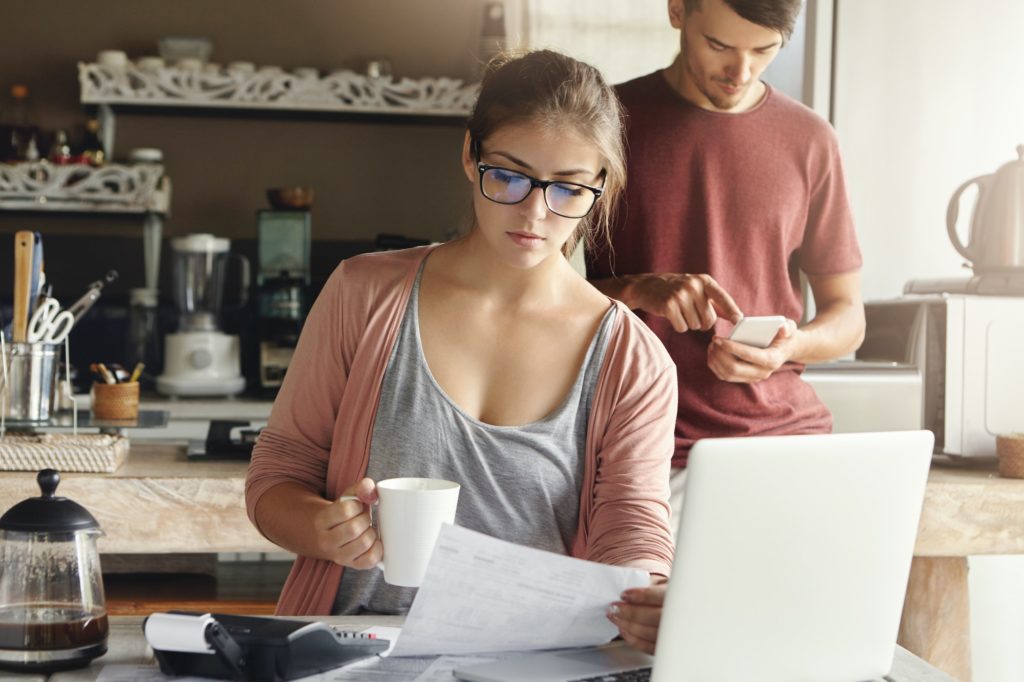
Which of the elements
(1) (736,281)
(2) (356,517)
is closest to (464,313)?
(2) (356,517)

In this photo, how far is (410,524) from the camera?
103 centimetres

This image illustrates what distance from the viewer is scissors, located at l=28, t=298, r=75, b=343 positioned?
2062mm

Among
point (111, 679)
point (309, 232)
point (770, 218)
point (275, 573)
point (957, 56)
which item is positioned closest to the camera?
point (111, 679)

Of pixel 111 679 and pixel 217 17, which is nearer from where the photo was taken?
pixel 111 679

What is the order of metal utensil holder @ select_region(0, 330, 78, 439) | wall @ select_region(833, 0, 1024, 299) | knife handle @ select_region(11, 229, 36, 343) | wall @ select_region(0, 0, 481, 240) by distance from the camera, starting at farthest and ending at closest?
1. wall @ select_region(0, 0, 481, 240)
2. wall @ select_region(833, 0, 1024, 299)
3. metal utensil holder @ select_region(0, 330, 78, 439)
4. knife handle @ select_region(11, 229, 36, 343)

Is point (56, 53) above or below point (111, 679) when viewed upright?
above

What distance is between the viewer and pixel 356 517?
1.14 meters

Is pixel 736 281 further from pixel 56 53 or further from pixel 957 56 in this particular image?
pixel 56 53

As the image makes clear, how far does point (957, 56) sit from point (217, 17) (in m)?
2.50

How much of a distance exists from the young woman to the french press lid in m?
0.25

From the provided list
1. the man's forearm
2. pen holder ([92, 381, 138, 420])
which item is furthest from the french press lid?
the man's forearm

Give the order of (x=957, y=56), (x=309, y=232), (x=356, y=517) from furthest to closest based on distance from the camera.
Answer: (x=309, y=232) → (x=957, y=56) → (x=356, y=517)

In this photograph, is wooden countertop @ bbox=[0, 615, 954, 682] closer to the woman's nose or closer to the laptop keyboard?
the laptop keyboard

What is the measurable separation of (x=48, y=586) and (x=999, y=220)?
2.04 meters
